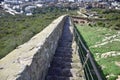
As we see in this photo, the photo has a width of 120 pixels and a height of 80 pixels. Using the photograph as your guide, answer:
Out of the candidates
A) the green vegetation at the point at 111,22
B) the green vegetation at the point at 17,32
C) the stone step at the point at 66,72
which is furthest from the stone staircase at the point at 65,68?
the green vegetation at the point at 111,22

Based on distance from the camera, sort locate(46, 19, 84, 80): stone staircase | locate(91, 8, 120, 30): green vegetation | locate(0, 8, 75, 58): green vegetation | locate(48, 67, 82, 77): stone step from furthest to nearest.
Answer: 1. locate(91, 8, 120, 30): green vegetation
2. locate(0, 8, 75, 58): green vegetation
3. locate(48, 67, 82, 77): stone step
4. locate(46, 19, 84, 80): stone staircase

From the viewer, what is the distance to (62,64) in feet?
30.5

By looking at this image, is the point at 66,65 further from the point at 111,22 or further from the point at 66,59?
the point at 111,22

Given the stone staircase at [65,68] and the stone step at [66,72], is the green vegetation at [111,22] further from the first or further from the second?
the stone step at [66,72]

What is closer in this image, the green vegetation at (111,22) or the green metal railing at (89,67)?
the green metal railing at (89,67)

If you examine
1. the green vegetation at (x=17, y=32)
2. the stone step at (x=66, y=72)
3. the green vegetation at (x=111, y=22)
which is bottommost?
the green vegetation at (x=111, y=22)

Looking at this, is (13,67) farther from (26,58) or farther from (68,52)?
(68,52)

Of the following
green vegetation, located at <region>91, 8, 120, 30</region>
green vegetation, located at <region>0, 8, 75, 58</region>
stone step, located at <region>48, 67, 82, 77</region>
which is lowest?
green vegetation, located at <region>91, 8, 120, 30</region>

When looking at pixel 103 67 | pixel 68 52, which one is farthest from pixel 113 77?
pixel 68 52

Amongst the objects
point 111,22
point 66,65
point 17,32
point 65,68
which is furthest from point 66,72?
point 111,22

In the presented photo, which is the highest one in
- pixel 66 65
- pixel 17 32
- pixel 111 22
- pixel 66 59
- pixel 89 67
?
pixel 66 65

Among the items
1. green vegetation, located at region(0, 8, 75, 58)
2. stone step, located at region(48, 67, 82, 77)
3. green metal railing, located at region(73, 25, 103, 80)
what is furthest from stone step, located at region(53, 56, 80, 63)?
green vegetation, located at region(0, 8, 75, 58)

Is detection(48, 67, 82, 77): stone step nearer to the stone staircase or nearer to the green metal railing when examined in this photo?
the stone staircase

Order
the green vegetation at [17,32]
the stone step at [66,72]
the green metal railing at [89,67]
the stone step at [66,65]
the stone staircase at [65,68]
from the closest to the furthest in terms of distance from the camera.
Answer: the green metal railing at [89,67] → the stone staircase at [65,68] → the stone step at [66,72] → the stone step at [66,65] → the green vegetation at [17,32]
